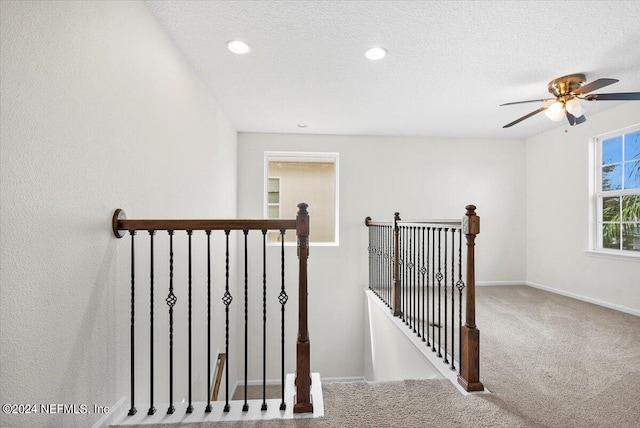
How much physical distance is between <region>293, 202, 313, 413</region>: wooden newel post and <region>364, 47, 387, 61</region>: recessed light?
1.42 metres

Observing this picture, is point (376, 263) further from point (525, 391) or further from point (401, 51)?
point (401, 51)

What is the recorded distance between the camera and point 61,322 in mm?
1140

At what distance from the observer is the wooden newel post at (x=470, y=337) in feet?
5.45

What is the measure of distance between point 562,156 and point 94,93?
191 inches

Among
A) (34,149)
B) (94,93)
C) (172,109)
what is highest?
(172,109)

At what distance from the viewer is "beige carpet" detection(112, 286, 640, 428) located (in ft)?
4.69

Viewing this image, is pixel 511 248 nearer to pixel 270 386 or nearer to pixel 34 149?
pixel 270 386

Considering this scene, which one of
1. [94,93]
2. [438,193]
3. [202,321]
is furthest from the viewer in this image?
[438,193]

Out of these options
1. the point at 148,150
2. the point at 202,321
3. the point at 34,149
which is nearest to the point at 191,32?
the point at 148,150

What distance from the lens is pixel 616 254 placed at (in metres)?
3.23

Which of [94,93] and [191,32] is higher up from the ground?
[191,32]

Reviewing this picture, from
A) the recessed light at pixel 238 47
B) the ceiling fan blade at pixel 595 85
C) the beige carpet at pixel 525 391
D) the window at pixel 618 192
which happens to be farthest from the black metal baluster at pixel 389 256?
the window at pixel 618 192

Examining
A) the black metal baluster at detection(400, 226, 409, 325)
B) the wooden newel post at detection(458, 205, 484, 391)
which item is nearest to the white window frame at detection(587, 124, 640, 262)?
the black metal baluster at detection(400, 226, 409, 325)

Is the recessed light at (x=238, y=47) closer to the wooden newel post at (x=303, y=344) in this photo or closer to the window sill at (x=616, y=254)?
the wooden newel post at (x=303, y=344)
